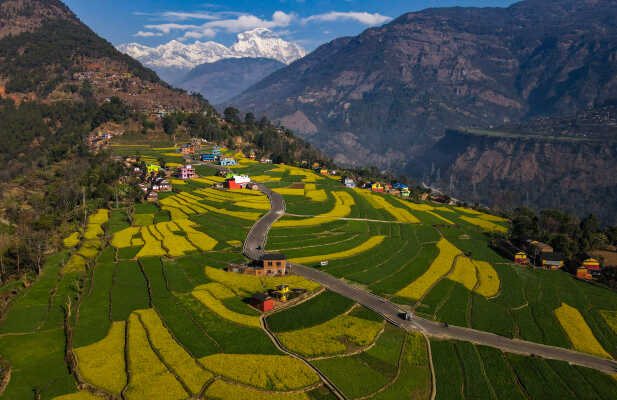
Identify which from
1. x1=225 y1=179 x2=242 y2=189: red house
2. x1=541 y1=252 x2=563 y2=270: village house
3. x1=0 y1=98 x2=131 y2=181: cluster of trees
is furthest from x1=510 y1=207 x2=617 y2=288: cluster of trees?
x1=0 y1=98 x2=131 y2=181: cluster of trees

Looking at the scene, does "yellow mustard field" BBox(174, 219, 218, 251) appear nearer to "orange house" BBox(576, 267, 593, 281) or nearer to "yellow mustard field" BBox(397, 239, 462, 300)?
"yellow mustard field" BBox(397, 239, 462, 300)

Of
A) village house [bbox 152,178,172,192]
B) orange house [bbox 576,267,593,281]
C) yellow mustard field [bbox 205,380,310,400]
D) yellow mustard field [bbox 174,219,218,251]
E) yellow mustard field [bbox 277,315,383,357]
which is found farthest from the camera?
village house [bbox 152,178,172,192]

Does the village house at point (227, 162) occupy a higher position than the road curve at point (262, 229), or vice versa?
the village house at point (227, 162)

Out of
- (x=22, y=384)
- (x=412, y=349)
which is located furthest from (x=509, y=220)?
(x=22, y=384)

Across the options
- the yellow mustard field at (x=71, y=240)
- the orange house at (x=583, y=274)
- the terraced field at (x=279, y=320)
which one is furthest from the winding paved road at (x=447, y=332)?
the yellow mustard field at (x=71, y=240)

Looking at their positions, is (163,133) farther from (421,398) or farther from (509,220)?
(421,398)

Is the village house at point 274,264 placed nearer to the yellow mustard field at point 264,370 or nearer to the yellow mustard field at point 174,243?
the yellow mustard field at point 174,243
